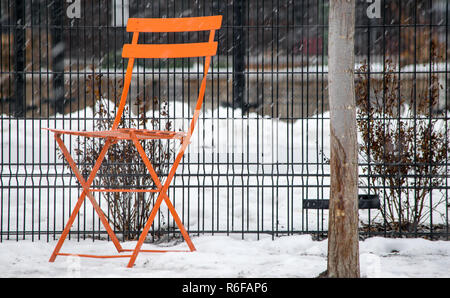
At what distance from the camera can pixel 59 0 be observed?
5.96 metres

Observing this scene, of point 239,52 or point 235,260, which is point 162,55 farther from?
point 235,260

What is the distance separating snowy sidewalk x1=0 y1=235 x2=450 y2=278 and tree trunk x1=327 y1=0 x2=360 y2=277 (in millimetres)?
441

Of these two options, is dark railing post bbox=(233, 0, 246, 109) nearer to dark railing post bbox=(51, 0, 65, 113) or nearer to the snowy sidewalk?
the snowy sidewalk

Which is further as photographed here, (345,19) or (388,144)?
(388,144)

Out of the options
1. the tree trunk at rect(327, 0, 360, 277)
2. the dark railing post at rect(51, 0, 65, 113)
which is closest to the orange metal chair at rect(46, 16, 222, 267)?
the tree trunk at rect(327, 0, 360, 277)

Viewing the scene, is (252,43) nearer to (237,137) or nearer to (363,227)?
(237,137)

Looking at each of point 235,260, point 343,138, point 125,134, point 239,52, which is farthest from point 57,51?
point 343,138

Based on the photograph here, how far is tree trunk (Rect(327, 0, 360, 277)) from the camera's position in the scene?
135 inches

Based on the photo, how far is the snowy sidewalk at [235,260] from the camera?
3893mm

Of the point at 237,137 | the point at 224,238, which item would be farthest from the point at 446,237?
the point at 237,137

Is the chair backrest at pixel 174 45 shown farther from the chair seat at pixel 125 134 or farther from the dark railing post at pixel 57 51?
the dark railing post at pixel 57 51

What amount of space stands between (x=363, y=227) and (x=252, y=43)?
21.0ft

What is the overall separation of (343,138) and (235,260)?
1.41m

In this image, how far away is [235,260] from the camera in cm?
430
